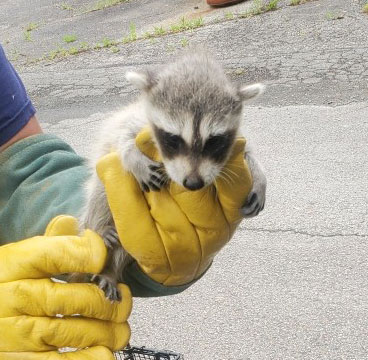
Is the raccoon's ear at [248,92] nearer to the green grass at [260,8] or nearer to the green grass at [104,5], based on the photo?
the green grass at [260,8]

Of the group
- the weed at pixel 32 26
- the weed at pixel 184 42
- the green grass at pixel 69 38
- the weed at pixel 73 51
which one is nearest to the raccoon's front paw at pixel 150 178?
the weed at pixel 184 42

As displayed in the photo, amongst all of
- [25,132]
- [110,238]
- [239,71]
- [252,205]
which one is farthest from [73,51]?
[252,205]

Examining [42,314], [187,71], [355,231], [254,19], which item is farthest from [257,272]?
[254,19]

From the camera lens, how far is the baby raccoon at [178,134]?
2.32m

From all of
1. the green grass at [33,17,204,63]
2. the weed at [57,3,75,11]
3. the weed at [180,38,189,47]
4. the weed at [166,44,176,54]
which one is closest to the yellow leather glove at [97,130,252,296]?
the weed at [166,44,176,54]

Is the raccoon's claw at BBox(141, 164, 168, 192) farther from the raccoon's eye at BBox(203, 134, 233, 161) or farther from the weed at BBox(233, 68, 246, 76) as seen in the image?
the weed at BBox(233, 68, 246, 76)

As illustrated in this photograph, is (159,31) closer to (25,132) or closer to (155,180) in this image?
(25,132)

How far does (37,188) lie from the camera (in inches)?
105

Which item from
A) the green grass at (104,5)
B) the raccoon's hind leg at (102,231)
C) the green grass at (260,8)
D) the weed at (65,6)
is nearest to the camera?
the raccoon's hind leg at (102,231)

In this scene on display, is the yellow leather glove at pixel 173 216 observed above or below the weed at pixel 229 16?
above

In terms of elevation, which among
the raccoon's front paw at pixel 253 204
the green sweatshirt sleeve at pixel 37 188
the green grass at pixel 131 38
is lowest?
the green grass at pixel 131 38

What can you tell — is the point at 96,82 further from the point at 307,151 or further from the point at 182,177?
the point at 182,177

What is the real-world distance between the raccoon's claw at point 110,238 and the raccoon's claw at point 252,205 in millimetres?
530

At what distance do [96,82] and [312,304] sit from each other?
582 cm
